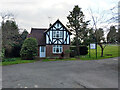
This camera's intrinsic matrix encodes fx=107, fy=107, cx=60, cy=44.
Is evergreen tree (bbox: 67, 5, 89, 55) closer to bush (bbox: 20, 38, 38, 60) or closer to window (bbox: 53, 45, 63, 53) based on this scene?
window (bbox: 53, 45, 63, 53)

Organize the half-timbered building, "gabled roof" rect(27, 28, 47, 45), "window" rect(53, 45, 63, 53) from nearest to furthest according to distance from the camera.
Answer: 1. the half-timbered building
2. "window" rect(53, 45, 63, 53)
3. "gabled roof" rect(27, 28, 47, 45)

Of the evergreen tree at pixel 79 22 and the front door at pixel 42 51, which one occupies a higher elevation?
the evergreen tree at pixel 79 22

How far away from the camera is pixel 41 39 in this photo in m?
20.8

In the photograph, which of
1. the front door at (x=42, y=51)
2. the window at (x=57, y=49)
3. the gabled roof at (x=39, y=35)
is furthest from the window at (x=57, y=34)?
the front door at (x=42, y=51)

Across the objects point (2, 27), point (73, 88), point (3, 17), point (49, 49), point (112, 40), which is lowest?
point (73, 88)

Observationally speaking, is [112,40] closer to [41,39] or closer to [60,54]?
[60,54]

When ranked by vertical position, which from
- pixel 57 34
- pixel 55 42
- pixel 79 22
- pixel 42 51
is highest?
pixel 79 22

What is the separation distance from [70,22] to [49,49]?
789 centimetres

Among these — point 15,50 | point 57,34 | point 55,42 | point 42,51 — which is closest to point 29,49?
point 42,51

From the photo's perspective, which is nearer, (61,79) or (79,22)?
(61,79)

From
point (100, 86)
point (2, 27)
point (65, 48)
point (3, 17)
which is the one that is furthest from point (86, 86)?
point (3, 17)

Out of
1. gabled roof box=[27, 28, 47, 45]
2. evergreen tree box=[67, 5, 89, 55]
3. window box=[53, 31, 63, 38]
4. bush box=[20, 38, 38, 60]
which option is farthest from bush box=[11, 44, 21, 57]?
evergreen tree box=[67, 5, 89, 55]

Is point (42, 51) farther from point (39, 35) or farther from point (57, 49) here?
point (39, 35)

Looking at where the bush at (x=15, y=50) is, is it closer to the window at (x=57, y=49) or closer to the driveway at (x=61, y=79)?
the window at (x=57, y=49)
